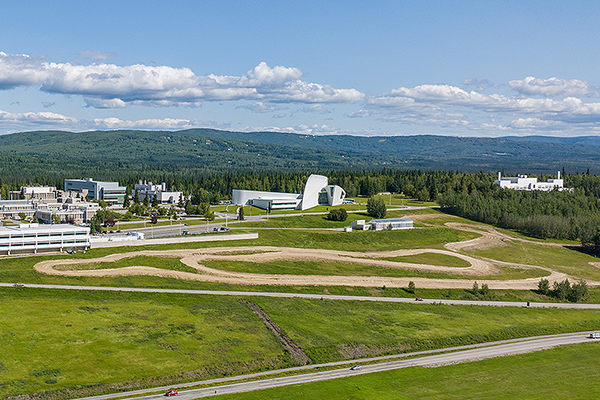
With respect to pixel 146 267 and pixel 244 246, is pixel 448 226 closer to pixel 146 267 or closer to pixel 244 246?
pixel 244 246

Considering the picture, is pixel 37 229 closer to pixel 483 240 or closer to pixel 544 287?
pixel 544 287

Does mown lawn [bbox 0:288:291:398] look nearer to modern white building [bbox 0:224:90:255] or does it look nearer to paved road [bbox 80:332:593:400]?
paved road [bbox 80:332:593:400]

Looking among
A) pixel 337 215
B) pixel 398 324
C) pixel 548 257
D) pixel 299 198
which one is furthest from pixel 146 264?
pixel 548 257

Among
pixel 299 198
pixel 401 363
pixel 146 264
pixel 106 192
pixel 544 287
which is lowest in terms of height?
pixel 401 363

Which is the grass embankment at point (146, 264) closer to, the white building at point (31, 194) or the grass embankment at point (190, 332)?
the grass embankment at point (190, 332)

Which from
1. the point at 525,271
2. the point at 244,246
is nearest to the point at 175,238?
the point at 244,246

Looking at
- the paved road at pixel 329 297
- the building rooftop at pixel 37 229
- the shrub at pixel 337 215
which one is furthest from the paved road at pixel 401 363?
the shrub at pixel 337 215

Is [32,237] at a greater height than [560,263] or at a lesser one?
greater
